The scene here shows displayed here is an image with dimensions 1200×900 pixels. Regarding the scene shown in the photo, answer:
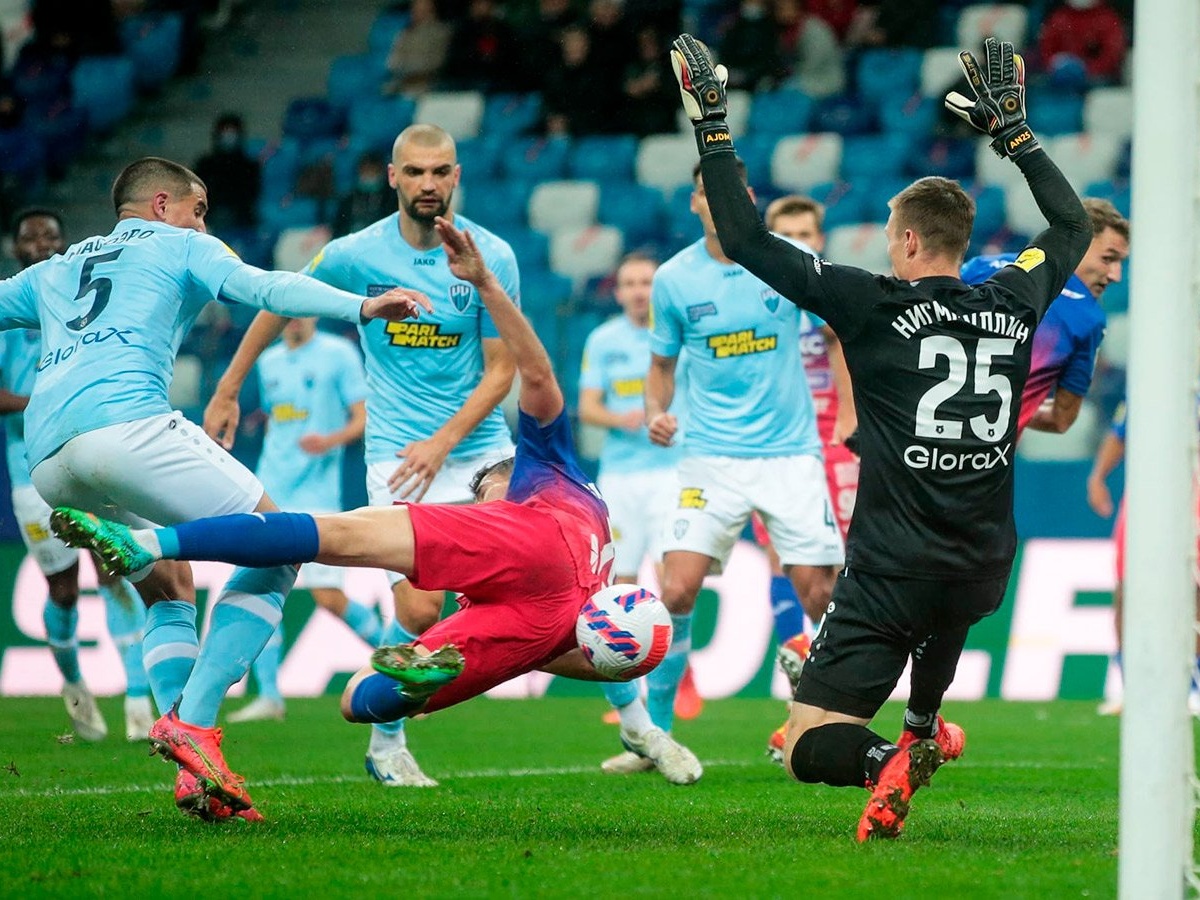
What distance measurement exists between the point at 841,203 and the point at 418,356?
9.06 m

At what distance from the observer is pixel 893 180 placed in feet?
52.6

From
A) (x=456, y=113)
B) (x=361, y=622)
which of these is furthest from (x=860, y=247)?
(x=361, y=622)

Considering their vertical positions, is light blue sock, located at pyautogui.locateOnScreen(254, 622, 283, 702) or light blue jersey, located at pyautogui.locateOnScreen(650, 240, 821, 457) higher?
light blue jersey, located at pyautogui.locateOnScreen(650, 240, 821, 457)

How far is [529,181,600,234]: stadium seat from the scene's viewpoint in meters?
16.9

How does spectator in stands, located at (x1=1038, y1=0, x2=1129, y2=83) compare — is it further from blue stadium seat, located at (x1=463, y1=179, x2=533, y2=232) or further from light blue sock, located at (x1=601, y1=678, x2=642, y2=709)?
light blue sock, located at (x1=601, y1=678, x2=642, y2=709)

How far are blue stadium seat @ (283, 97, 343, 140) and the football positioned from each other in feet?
44.8

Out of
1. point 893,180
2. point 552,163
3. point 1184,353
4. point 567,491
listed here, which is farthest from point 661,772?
point 552,163

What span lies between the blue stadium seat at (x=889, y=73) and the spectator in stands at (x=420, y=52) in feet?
15.2

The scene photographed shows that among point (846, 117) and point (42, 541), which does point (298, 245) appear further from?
point (42, 541)

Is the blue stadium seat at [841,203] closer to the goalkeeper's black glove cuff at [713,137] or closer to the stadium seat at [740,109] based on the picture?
the stadium seat at [740,109]

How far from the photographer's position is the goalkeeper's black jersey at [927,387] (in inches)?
205

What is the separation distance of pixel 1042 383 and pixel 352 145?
38.4ft

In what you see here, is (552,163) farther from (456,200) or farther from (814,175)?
(814,175)

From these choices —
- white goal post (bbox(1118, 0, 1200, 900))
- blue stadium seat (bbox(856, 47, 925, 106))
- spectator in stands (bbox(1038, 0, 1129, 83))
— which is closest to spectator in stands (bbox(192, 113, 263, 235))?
blue stadium seat (bbox(856, 47, 925, 106))
